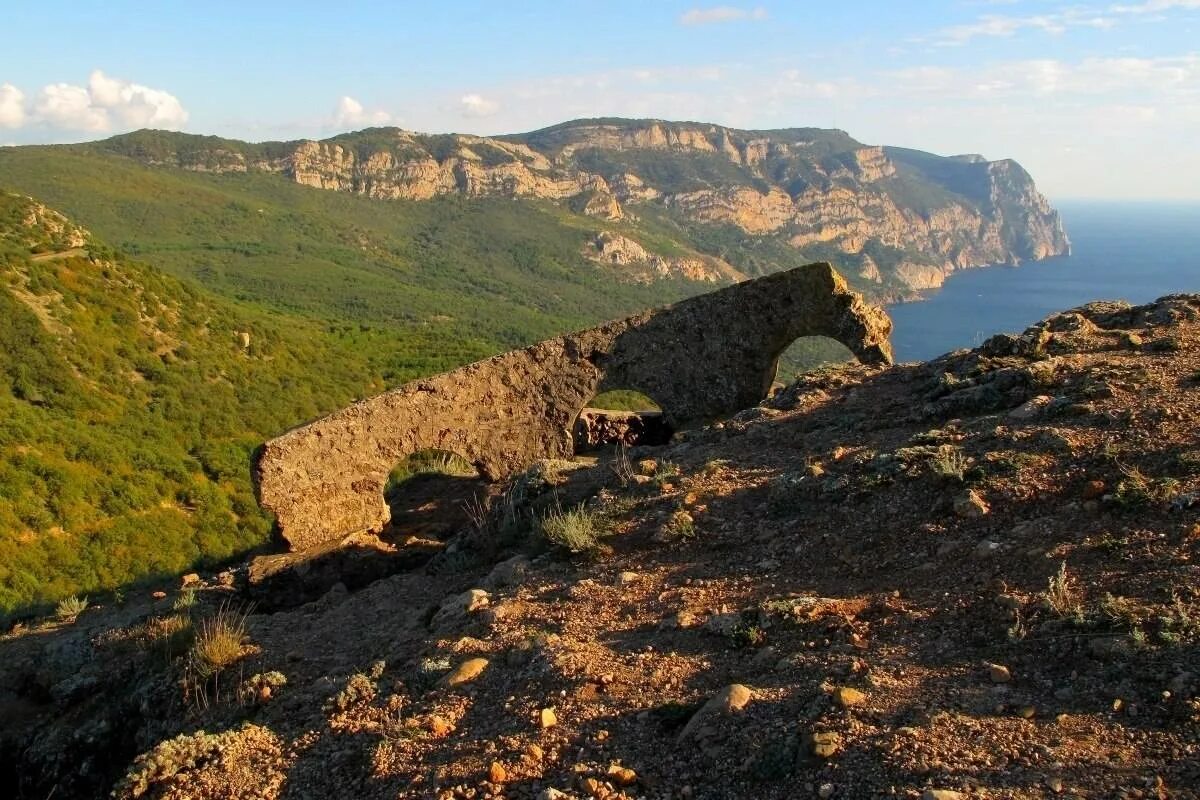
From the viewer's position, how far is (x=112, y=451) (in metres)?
32.1

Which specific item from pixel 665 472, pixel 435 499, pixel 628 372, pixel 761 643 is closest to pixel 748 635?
pixel 761 643

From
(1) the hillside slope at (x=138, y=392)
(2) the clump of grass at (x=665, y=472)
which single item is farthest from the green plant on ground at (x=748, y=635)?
(1) the hillside slope at (x=138, y=392)

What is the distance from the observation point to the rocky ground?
448 cm

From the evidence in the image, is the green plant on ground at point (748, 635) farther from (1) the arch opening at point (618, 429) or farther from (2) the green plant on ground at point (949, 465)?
(1) the arch opening at point (618, 429)

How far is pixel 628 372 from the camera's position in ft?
49.3

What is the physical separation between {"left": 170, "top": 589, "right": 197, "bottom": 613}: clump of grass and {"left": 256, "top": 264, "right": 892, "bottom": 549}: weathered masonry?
2867 mm

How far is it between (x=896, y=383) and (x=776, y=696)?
26.5 ft

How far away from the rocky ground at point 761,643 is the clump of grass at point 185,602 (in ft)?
0.22

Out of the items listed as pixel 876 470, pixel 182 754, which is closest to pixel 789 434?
pixel 876 470

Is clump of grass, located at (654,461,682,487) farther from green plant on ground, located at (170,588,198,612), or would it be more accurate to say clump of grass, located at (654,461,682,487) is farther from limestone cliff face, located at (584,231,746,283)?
limestone cliff face, located at (584,231,746,283)

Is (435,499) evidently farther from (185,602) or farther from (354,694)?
(354,694)

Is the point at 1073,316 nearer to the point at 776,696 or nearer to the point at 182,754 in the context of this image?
the point at 776,696

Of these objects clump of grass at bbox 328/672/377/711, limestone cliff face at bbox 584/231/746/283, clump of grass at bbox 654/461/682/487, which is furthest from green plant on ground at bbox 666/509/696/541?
limestone cliff face at bbox 584/231/746/283

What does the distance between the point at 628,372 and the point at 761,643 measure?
941 centimetres
